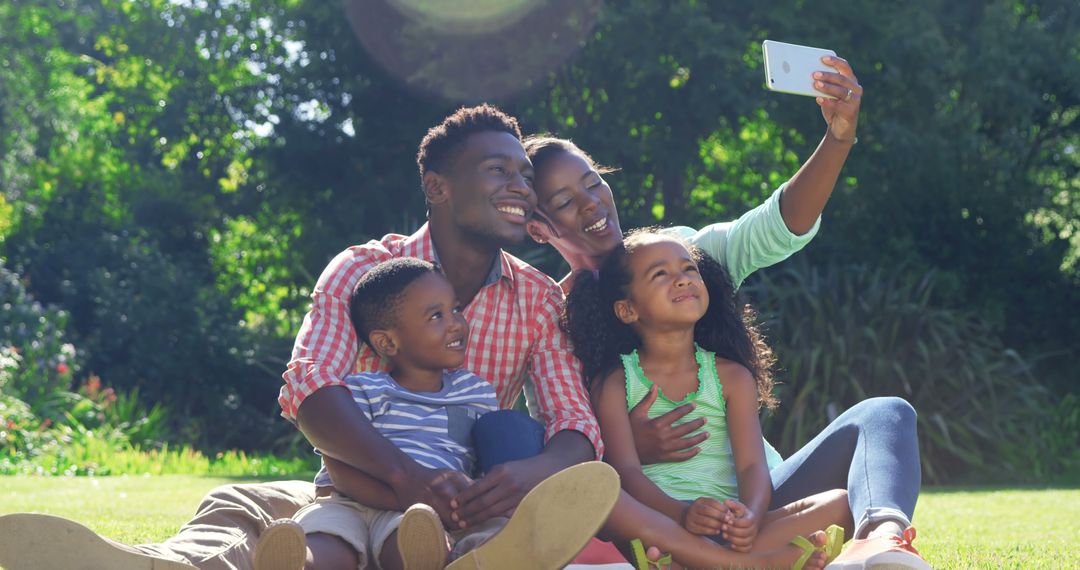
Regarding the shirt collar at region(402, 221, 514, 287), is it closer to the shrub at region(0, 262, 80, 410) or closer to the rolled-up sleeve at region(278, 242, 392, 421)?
the rolled-up sleeve at region(278, 242, 392, 421)

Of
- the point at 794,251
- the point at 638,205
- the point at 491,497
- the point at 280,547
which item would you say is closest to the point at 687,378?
the point at 794,251

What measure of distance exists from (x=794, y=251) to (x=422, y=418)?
1.30 meters

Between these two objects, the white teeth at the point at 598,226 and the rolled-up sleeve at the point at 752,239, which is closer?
the rolled-up sleeve at the point at 752,239

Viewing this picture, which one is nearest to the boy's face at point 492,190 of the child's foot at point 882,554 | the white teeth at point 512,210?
the white teeth at point 512,210

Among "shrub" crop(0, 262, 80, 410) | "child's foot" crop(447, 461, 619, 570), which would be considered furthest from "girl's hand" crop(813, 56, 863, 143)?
"shrub" crop(0, 262, 80, 410)

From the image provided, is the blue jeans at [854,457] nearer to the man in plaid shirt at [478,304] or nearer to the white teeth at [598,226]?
the man in plaid shirt at [478,304]

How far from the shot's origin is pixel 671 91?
12234 millimetres

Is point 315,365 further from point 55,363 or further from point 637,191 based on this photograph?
point 637,191

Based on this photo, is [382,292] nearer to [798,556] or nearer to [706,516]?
[706,516]

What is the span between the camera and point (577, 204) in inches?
154

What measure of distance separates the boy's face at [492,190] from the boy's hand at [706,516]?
1.01 meters

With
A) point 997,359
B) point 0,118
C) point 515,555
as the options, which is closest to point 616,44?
point 997,359

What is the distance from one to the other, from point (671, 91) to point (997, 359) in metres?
4.18

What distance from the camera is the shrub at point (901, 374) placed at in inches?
340
